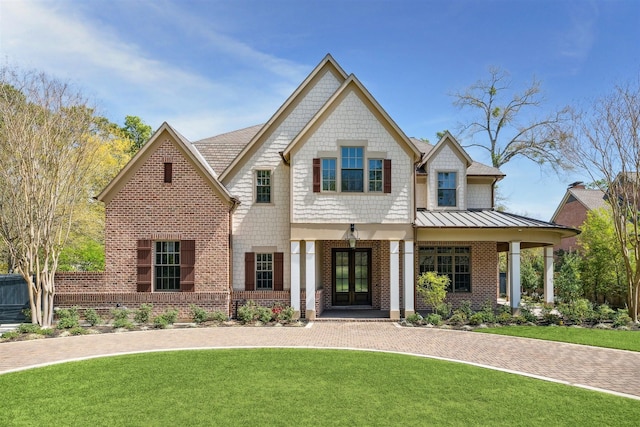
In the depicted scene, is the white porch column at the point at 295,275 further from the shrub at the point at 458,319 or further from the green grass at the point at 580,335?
the green grass at the point at 580,335

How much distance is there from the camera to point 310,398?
727 cm

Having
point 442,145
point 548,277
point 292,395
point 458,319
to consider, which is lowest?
point 458,319

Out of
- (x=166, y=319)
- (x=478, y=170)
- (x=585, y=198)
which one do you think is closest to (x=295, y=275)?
(x=166, y=319)

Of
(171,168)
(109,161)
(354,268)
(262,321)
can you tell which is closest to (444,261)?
(354,268)

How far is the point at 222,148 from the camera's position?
67.7ft

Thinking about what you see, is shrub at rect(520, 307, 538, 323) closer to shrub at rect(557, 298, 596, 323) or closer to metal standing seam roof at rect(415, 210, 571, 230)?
shrub at rect(557, 298, 596, 323)

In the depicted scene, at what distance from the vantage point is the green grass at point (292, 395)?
645 centimetres

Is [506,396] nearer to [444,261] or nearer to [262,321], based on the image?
[262,321]

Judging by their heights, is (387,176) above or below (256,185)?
above

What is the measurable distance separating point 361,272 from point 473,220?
5.38m

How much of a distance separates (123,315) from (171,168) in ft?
19.0

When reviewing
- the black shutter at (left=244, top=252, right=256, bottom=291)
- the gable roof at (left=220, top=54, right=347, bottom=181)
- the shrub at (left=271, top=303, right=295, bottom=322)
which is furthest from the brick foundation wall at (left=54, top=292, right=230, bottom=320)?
the gable roof at (left=220, top=54, right=347, bottom=181)

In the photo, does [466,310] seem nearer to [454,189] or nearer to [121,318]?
[454,189]

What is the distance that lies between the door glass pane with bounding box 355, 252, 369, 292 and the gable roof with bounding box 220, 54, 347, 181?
6.66m
